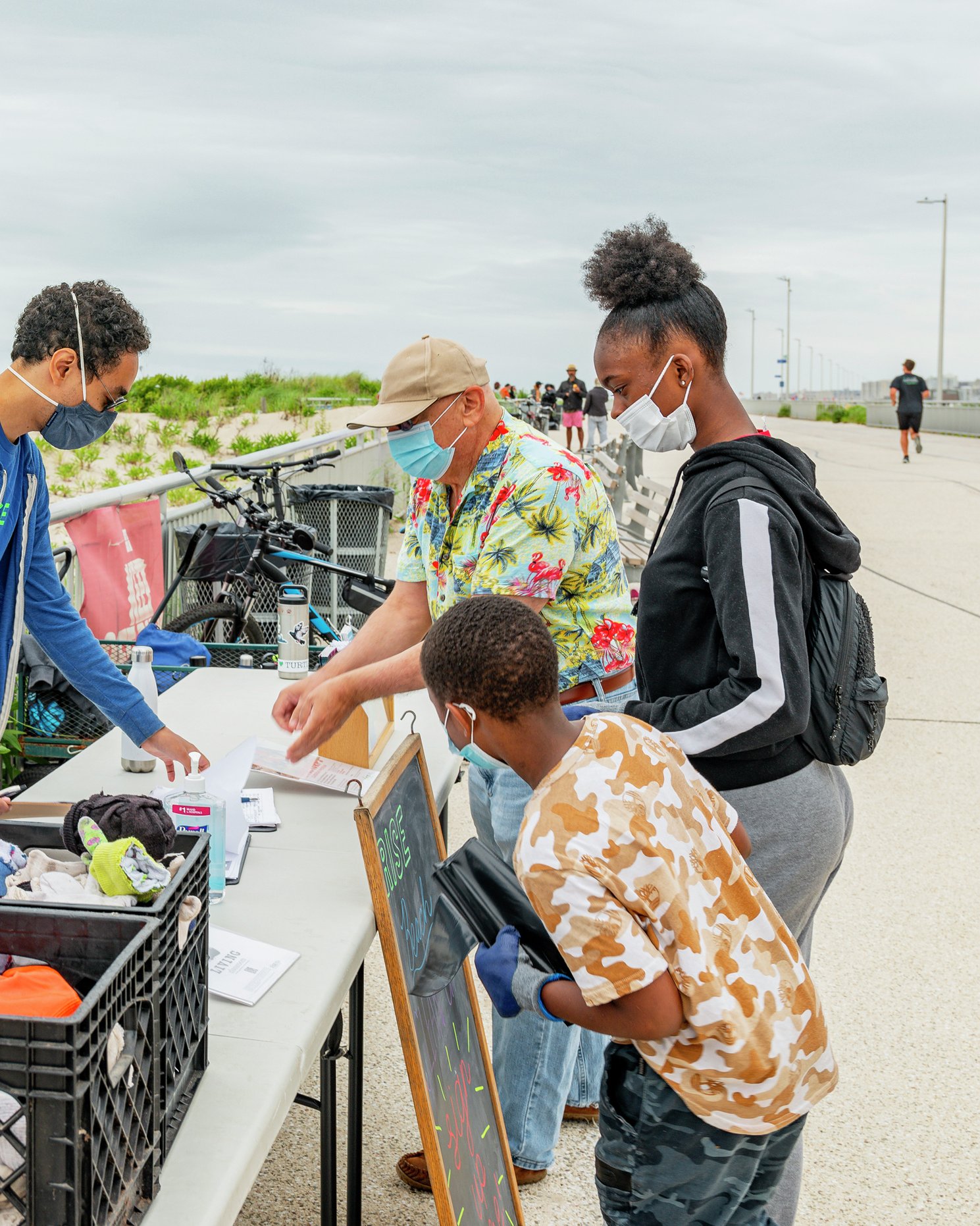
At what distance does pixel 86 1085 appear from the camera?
118cm

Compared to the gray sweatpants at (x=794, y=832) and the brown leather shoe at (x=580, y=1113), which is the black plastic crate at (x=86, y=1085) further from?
the brown leather shoe at (x=580, y=1113)

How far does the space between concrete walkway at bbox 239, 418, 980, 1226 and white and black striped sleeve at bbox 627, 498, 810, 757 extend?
5.15 feet

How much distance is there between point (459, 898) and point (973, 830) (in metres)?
4.44

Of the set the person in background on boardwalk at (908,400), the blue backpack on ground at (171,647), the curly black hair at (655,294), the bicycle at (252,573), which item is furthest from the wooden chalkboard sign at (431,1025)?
the person in background on boardwalk at (908,400)

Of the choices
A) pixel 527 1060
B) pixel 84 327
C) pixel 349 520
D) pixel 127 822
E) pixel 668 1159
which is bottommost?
pixel 527 1060

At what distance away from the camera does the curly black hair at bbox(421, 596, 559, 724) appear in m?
1.74

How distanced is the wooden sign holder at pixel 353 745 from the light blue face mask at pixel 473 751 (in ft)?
0.80

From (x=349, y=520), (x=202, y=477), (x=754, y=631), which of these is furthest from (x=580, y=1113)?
(x=349, y=520)

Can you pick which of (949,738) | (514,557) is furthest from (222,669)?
(949,738)

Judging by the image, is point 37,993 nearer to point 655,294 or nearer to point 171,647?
point 655,294

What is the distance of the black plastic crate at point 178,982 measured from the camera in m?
1.47

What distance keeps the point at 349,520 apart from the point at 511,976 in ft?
22.3

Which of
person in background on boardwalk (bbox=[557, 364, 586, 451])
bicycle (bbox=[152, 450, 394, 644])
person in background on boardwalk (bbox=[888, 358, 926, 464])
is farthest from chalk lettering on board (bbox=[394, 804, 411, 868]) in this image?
person in background on boardwalk (bbox=[557, 364, 586, 451])

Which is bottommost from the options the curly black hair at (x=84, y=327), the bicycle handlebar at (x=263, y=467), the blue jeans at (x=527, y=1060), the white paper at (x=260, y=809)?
the blue jeans at (x=527, y=1060)
